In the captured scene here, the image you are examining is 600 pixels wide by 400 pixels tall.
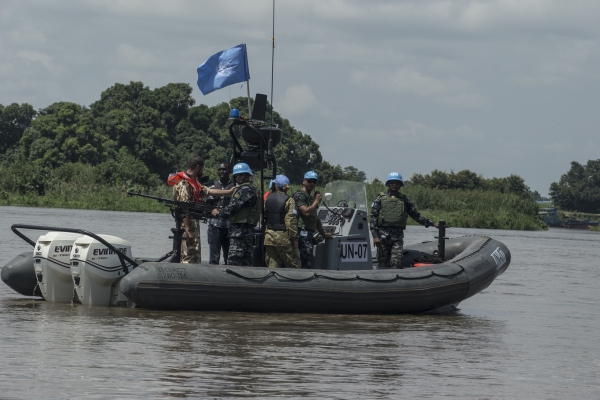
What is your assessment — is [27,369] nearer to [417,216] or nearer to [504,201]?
[417,216]

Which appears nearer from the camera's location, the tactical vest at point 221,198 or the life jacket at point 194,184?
the life jacket at point 194,184

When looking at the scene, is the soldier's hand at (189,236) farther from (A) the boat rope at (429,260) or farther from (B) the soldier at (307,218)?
(A) the boat rope at (429,260)

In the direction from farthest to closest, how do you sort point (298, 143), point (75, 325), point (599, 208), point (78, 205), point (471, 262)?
point (599, 208)
point (298, 143)
point (78, 205)
point (471, 262)
point (75, 325)

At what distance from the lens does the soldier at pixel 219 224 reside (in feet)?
35.2

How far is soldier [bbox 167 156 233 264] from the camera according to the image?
10398mm

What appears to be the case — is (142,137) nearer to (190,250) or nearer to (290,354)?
(190,250)

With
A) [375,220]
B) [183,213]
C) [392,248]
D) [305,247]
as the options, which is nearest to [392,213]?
[375,220]

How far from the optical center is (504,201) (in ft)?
149

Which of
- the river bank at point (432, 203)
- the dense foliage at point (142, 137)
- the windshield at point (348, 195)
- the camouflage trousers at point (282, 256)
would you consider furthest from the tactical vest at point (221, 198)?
the dense foliage at point (142, 137)

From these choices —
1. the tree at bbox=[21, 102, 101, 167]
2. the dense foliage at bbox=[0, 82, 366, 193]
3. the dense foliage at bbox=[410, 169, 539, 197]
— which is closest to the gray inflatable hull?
the dense foliage at bbox=[0, 82, 366, 193]

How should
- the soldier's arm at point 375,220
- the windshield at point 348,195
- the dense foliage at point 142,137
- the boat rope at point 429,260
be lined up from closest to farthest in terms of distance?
the windshield at point 348,195, the soldier's arm at point 375,220, the boat rope at point 429,260, the dense foliage at point 142,137

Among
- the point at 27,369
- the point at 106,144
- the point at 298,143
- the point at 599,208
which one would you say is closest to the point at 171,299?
the point at 27,369

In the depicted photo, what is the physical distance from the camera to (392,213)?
11750 millimetres

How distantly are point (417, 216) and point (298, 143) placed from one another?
51.9 metres
